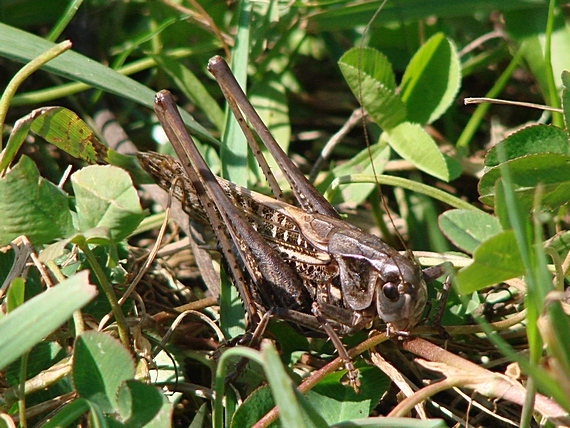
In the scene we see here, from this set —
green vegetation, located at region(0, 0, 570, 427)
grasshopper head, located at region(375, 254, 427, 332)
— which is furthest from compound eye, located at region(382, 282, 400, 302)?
green vegetation, located at region(0, 0, 570, 427)

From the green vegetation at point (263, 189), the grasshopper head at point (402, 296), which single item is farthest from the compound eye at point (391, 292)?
the green vegetation at point (263, 189)

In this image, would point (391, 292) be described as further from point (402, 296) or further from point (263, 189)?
point (263, 189)

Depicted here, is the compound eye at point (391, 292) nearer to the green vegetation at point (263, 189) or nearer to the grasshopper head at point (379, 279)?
the grasshopper head at point (379, 279)

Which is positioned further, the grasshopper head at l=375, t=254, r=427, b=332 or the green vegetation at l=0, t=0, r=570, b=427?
the grasshopper head at l=375, t=254, r=427, b=332

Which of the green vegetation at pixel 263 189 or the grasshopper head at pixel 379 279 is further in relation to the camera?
the grasshopper head at pixel 379 279

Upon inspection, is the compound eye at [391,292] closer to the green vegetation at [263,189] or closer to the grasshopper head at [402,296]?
the grasshopper head at [402,296]

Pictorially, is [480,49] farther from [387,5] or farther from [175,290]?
[175,290]

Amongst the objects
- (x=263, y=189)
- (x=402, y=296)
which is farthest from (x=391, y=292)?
(x=263, y=189)

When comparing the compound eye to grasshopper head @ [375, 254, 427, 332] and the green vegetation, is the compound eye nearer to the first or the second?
grasshopper head @ [375, 254, 427, 332]

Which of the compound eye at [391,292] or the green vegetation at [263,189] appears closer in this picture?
the green vegetation at [263,189]

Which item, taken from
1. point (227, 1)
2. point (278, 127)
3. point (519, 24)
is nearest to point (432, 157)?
point (278, 127)
